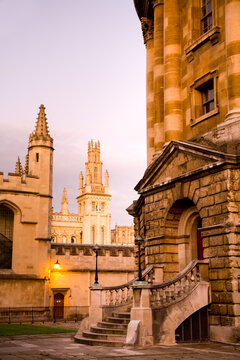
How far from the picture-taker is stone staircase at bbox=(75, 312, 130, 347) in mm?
16266

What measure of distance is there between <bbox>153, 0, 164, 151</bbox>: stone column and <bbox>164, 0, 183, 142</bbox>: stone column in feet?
3.74

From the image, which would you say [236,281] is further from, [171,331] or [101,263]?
[101,263]

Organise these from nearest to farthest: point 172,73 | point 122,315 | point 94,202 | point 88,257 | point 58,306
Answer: point 122,315
point 172,73
point 58,306
point 88,257
point 94,202

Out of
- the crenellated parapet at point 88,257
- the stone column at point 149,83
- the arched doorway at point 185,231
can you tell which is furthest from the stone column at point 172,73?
the crenellated parapet at point 88,257

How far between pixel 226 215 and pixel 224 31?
25.1 feet

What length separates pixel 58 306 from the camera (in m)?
37.5

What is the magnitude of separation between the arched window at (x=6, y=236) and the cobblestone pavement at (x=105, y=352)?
1987 centimetres

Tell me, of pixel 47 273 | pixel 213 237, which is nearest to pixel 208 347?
pixel 213 237

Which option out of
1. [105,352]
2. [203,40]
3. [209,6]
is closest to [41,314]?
[105,352]

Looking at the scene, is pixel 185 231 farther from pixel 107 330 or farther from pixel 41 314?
pixel 41 314

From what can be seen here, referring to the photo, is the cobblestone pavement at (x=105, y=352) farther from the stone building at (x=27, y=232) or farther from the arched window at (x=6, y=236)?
the arched window at (x=6, y=236)

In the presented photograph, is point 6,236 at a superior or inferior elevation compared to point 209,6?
inferior

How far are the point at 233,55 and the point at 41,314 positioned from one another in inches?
956

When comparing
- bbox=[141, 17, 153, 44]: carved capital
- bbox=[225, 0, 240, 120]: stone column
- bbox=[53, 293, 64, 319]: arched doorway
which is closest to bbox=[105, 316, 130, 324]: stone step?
bbox=[225, 0, 240, 120]: stone column
